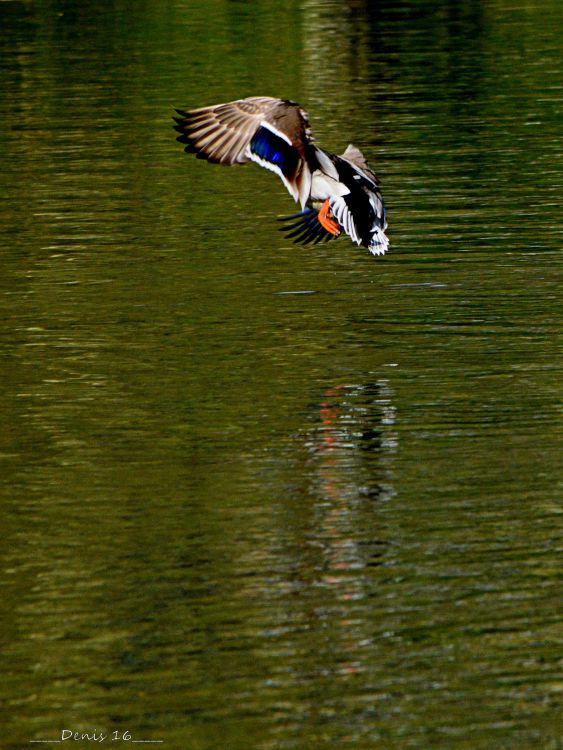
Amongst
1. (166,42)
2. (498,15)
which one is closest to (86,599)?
(166,42)

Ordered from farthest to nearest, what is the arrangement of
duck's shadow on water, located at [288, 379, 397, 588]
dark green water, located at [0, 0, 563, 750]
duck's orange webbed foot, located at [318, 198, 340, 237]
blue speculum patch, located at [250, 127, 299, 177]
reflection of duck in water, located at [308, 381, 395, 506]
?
duck's orange webbed foot, located at [318, 198, 340, 237] → blue speculum patch, located at [250, 127, 299, 177] → reflection of duck in water, located at [308, 381, 395, 506] → duck's shadow on water, located at [288, 379, 397, 588] → dark green water, located at [0, 0, 563, 750]

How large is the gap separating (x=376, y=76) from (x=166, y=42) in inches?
258

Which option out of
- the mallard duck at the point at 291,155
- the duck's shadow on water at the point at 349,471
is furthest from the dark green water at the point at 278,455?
the mallard duck at the point at 291,155

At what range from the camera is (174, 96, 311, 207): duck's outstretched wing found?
11508 mm

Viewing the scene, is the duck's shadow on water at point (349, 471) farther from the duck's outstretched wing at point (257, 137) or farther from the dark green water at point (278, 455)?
the duck's outstretched wing at point (257, 137)

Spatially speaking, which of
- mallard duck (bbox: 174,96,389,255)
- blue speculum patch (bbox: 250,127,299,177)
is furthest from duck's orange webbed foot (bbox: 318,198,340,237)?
blue speculum patch (bbox: 250,127,299,177)

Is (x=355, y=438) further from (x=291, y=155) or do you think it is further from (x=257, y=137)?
(x=257, y=137)

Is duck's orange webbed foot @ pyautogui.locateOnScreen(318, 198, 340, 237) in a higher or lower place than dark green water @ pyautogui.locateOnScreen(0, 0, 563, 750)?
higher

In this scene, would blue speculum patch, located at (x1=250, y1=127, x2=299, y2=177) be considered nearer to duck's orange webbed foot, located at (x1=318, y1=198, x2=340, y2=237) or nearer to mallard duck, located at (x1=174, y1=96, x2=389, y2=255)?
mallard duck, located at (x1=174, y1=96, x2=389, y2=255)

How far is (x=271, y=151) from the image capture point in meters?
11.6

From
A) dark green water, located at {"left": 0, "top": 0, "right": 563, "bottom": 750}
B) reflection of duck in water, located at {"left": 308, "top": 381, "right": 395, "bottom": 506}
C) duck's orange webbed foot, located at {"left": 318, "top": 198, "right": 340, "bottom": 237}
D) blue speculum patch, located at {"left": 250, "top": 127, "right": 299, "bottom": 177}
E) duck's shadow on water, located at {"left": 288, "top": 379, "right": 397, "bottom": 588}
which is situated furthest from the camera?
duck's orange webbed foot, located at {"left": 318, "top": 198, "right": 340, "bottom": 237}

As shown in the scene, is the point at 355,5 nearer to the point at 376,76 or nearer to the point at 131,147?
Result: the point at 376,76

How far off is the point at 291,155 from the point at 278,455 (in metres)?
3.05

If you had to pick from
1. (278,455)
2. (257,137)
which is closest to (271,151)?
(257,137)
